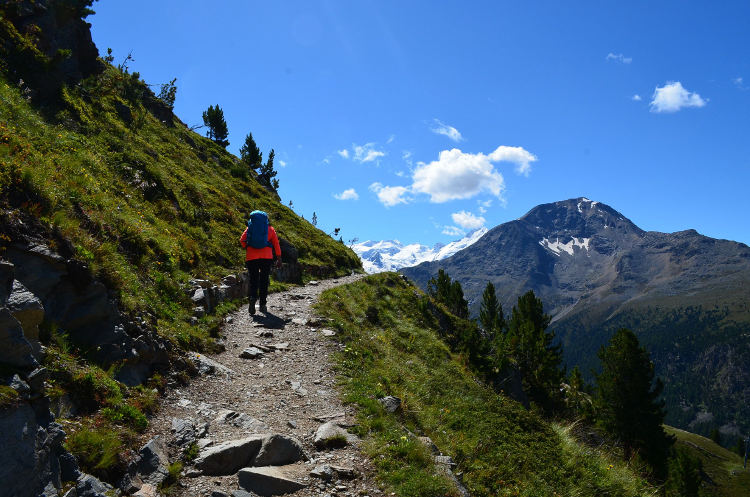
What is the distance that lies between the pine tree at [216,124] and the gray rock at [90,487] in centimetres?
6732

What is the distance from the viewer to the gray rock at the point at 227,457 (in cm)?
613

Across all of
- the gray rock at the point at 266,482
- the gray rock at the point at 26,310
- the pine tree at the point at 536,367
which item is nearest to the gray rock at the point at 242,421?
the gray rock at the point at 266,482

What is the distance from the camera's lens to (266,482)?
593cm

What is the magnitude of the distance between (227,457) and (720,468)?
20564 cm

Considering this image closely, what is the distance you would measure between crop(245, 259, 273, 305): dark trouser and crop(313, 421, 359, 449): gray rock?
8.49 meters

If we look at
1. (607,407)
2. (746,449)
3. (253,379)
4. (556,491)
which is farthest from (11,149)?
(746,449)

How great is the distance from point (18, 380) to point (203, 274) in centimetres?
1130

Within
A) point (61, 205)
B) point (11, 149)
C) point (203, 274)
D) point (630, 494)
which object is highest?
point (11, 149)

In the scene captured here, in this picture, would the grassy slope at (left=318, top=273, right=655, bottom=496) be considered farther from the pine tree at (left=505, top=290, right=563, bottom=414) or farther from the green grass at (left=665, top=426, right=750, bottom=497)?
the green grass at (left=665, top=426, right=750, bottom=497)

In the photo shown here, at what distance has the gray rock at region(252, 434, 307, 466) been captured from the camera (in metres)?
6.49

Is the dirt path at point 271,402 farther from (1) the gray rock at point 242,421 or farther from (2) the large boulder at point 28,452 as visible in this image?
(2) the large boulder at point 28,452

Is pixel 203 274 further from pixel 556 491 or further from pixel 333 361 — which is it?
pixel 556 491

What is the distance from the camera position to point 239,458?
640cm

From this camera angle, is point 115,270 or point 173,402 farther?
point 115,270
